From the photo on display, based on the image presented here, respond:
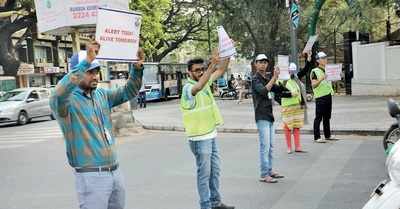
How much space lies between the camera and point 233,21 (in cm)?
2866

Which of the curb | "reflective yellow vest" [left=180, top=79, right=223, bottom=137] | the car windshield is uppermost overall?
"reflective yellow vest" [left=180, top=79, right=223, bottom=137]

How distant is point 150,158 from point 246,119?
7.36 m

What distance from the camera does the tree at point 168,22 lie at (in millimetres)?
39369

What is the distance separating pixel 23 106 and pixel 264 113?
18.0m

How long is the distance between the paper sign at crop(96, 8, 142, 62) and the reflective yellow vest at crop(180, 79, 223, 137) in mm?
778

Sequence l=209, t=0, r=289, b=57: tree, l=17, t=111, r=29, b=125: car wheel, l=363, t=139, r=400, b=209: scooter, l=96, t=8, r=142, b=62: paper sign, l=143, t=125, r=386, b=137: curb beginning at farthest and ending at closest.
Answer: l=209, t=0, r=289, b=57: tree < l=17, t=111, r=29, b=125: car wheel < l=143, t=125, r=386, b=137: curb < l=96, t=8, r=142, b=62: paper sign < l=363, t=139, r=400, b=209: scooter

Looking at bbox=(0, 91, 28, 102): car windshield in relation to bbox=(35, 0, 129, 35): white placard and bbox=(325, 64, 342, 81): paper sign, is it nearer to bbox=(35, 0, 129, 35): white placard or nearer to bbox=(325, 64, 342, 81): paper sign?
bbox=(35, 0, 129, 35): white placard

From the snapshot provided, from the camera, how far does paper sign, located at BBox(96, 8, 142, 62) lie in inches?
213

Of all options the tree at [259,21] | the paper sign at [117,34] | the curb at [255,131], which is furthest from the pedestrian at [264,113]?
the tree at [259,21]

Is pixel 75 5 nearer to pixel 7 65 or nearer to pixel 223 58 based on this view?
pixel 223 58

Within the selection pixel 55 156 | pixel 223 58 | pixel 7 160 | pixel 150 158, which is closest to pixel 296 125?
pixel 150 158

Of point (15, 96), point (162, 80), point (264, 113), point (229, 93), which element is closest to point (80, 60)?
point (264, 113)

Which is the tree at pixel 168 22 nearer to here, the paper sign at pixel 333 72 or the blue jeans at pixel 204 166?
the paper sign at pixel 333 72

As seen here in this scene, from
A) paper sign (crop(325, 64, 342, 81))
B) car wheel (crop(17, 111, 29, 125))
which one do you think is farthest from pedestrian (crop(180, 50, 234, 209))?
car wheel (crop(17, 111, 29, 125))
